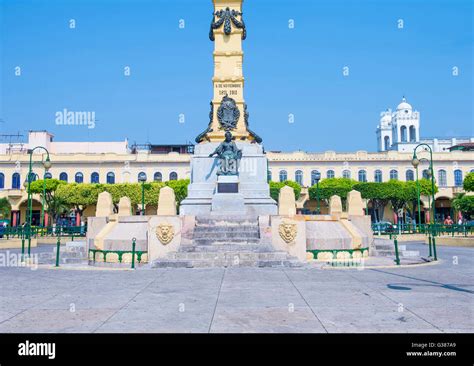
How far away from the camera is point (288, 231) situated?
757 inches

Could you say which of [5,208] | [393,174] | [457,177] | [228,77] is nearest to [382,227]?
[228,77]

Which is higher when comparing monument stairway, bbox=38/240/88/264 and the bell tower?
the bell tower

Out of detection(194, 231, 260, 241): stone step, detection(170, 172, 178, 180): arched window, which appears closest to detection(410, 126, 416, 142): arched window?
detection(170, 172, 178, 180): arched window

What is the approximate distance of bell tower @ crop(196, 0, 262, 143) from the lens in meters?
28.8

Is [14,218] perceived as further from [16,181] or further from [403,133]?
[403,133]

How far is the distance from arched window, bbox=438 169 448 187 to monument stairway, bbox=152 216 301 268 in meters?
64.4

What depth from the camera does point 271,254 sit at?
17.6 metres

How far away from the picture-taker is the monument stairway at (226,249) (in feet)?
56.8

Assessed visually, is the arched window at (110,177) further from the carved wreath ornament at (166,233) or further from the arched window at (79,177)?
the carved wreath ornament at (166,233)

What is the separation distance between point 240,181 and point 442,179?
60762mm

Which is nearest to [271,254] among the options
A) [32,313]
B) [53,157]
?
[32,313]

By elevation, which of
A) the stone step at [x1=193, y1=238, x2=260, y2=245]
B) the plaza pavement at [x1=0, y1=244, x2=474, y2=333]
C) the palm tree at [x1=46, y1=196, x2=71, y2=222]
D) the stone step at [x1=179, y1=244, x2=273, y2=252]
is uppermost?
the palm tree at [x1=46, y1=196, x2=71, y2=222]

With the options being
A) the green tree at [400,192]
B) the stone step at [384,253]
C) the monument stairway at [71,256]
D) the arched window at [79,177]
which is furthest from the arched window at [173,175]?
the stone step at [384,253]

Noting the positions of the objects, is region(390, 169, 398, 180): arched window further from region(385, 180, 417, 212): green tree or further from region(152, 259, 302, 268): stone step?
region(152, 259, 302, 268): stone step
